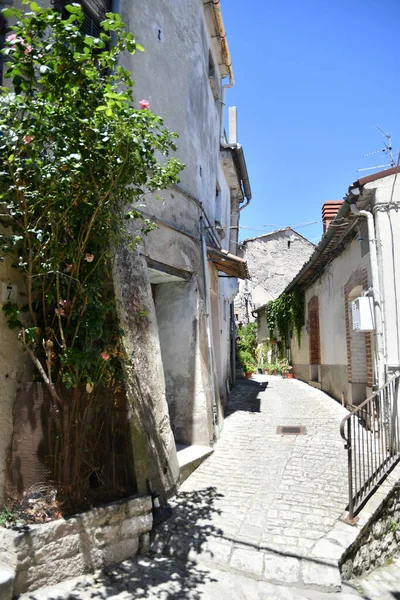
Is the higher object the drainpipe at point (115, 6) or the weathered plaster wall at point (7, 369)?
the drainpipe at point (115, 6)

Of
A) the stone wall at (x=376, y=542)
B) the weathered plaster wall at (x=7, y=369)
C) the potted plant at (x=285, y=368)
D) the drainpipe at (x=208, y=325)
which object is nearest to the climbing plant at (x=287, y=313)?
the potted plant at (x=285, y=368)

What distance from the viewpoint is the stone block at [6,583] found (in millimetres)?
3180

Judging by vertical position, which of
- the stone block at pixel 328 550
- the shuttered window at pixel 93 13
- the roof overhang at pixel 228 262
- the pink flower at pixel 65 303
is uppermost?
the shuttered window at pixel 93 13

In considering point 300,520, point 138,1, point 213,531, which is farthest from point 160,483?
point 138,1

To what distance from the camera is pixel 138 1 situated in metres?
6.23

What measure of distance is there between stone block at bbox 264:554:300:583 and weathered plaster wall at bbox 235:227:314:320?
2094 centimetres

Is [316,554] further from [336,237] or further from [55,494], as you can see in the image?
[336,237]

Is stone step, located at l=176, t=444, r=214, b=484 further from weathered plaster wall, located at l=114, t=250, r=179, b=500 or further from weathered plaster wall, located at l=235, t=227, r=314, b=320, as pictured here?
weathered plaster wall, located at l=235, t=227, r=314, b=320

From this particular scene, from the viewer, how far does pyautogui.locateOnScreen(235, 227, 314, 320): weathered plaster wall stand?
24.4 metres

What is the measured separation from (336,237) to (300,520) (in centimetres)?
558

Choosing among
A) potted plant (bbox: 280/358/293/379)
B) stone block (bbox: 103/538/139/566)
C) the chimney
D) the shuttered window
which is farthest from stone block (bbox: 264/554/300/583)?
potted plant (bbox: 280/358/293/379)

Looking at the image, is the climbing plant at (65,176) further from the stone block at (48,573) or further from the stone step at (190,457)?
the stone step at (190,457)

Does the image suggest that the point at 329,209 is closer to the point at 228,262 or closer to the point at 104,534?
the point at 228,262

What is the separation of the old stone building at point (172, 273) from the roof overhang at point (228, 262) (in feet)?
0.13
